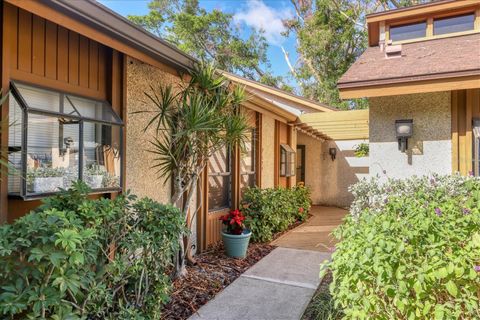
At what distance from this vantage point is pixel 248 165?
9.37 metres

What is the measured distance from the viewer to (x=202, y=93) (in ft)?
17.9

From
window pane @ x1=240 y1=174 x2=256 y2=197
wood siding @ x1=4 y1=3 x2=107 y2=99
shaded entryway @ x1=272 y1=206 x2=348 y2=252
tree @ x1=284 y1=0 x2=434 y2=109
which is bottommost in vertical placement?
shaded entryway @ x1=272 y1=206 x2=348 y2=252

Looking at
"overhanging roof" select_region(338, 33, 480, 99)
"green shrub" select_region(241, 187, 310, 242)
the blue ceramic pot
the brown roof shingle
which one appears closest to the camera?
"overhanging roof" select_region(338, 33, 480, 99)

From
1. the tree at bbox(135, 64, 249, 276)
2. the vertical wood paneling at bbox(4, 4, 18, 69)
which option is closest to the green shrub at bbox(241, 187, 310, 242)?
the tree at bbox(135, 64, 249, 276)

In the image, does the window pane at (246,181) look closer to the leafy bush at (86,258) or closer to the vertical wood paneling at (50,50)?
the leafy bush at (86,258)

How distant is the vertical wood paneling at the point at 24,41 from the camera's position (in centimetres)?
346

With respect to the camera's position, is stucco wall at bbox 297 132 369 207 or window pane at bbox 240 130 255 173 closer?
window pane at bbox 240 130 255 173

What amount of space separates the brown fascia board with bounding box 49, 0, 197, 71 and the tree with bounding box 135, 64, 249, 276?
1.67 ft

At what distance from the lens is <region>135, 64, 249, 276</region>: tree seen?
5008 mm

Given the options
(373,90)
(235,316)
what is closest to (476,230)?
(235,316)

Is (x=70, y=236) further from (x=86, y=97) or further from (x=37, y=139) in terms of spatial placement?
(x=86, y=97)

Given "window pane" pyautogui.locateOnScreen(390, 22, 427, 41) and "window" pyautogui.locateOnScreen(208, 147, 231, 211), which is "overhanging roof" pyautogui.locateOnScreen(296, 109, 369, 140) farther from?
"window" pyautogui.locateOnScreen(208, 147, 231, 211)

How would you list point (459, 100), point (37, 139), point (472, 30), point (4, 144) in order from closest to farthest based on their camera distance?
point (4, 144) → point (37, 139) → point (459, 100) → point (472, 30)

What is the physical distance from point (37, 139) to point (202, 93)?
265 centimetres
